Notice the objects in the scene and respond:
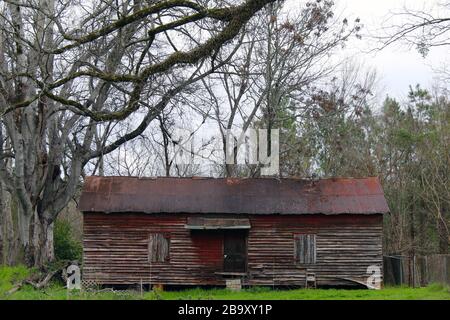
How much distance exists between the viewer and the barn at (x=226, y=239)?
2692 cm

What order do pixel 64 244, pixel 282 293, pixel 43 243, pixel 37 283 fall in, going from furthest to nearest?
pixel 64 244, pixel 43 243, pixel 282 293, pixel 37 283

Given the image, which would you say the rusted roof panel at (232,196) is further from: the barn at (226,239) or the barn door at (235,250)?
the barn door at (235,250)

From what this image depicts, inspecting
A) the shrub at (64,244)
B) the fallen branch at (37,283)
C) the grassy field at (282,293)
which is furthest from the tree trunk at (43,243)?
the shrub at (64,244)

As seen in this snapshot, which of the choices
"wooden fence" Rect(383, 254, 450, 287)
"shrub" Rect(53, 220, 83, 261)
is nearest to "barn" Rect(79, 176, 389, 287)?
"wooden fence" Rect(383, 254, 450, 287)

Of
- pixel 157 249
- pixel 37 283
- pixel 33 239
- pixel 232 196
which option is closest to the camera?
pixel 37 283

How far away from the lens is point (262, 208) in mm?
27469

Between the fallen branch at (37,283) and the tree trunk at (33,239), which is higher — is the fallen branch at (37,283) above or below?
below

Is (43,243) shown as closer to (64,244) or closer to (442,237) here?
(64,244)

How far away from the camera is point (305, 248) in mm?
27406

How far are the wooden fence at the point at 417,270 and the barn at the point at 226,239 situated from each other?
7.67 ft

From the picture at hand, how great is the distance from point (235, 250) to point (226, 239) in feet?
1.90

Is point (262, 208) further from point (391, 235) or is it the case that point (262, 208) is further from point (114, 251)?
point (391, 235)

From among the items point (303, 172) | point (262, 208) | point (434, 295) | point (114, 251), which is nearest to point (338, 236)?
point (262, 208)

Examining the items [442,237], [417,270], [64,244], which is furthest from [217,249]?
[442,237]
